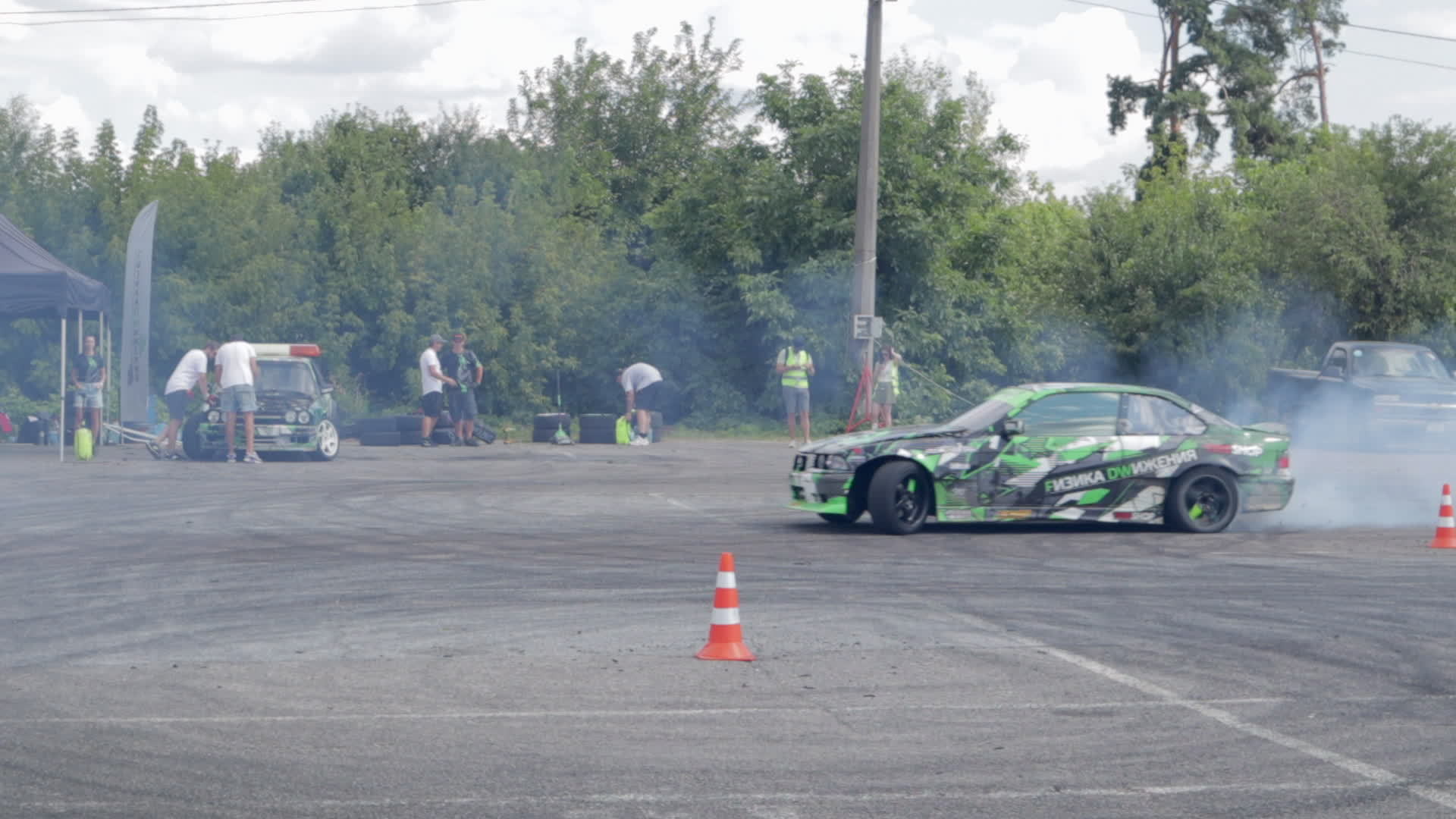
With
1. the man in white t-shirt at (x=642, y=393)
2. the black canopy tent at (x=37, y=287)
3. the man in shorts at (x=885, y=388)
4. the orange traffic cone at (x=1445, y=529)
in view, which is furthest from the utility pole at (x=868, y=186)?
the orange traffic cone at (x=1445, y=529)

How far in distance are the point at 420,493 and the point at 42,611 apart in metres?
8.35

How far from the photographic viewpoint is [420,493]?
59.3 feet

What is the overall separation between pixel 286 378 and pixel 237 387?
5.30 feet

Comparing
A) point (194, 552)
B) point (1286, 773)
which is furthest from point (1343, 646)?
point (194, 552)

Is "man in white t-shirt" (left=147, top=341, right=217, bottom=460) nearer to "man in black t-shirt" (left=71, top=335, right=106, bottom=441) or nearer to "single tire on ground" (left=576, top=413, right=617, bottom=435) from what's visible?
"man in black t-shirt" (left=71, top=335, right=106, bottom=441)

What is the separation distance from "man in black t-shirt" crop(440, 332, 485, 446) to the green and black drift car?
13.5 m

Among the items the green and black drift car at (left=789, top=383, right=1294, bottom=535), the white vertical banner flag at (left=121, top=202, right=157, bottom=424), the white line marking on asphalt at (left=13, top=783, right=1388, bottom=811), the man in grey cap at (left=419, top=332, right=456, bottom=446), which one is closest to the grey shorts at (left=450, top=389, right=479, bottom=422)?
the man in grey cap at (left=419, top=332, right=456, bottom=446)

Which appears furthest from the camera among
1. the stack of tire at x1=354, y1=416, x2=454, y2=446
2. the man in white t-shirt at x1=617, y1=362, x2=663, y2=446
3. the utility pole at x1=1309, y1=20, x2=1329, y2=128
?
the utility pole at x1=1309, y1=20, x2=1329, y2=128

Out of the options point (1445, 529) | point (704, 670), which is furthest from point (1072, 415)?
point (704, 670)

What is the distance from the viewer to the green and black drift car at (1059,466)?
46.3 feet

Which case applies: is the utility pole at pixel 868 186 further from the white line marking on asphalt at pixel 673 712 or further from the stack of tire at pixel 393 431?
the white line marking on asphalt at pixel 673 712

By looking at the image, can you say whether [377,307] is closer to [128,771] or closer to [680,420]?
[680,420]

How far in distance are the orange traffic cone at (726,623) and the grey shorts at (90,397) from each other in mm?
19777

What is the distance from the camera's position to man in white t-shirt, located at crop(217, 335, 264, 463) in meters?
22.0
